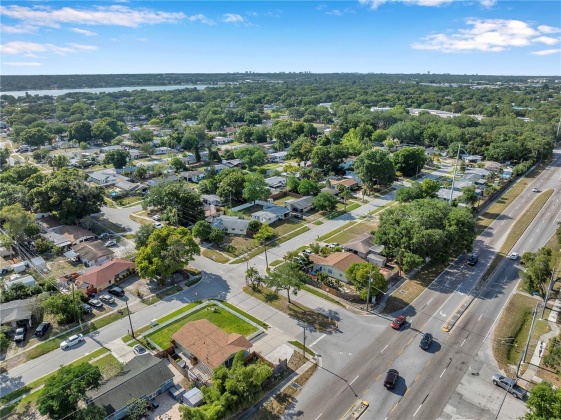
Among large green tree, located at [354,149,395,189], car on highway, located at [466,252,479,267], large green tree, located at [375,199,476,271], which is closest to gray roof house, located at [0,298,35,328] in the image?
large green tree, located at [375,199,476,271]

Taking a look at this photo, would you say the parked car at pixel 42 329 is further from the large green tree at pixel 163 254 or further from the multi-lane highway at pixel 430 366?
the multi-lane highway at pixel 430 366

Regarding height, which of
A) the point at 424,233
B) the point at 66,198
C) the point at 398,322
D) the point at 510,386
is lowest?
the point at 510,386

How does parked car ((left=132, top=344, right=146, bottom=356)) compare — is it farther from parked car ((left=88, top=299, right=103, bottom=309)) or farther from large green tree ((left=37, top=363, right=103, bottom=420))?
parked car ((left=88, top=299, right=103, bottom=309))

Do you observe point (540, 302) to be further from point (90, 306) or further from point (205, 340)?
point (90, 306)

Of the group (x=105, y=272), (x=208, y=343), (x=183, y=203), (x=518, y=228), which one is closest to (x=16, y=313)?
(x=105, y=272)

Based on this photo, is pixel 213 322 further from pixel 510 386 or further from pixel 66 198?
pixel 66 198

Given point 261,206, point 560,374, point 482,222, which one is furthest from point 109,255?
point 482,222

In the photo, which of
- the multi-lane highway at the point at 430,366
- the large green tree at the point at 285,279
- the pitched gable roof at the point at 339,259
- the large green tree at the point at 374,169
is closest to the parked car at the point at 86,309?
the large green tree at the point at 285,279
